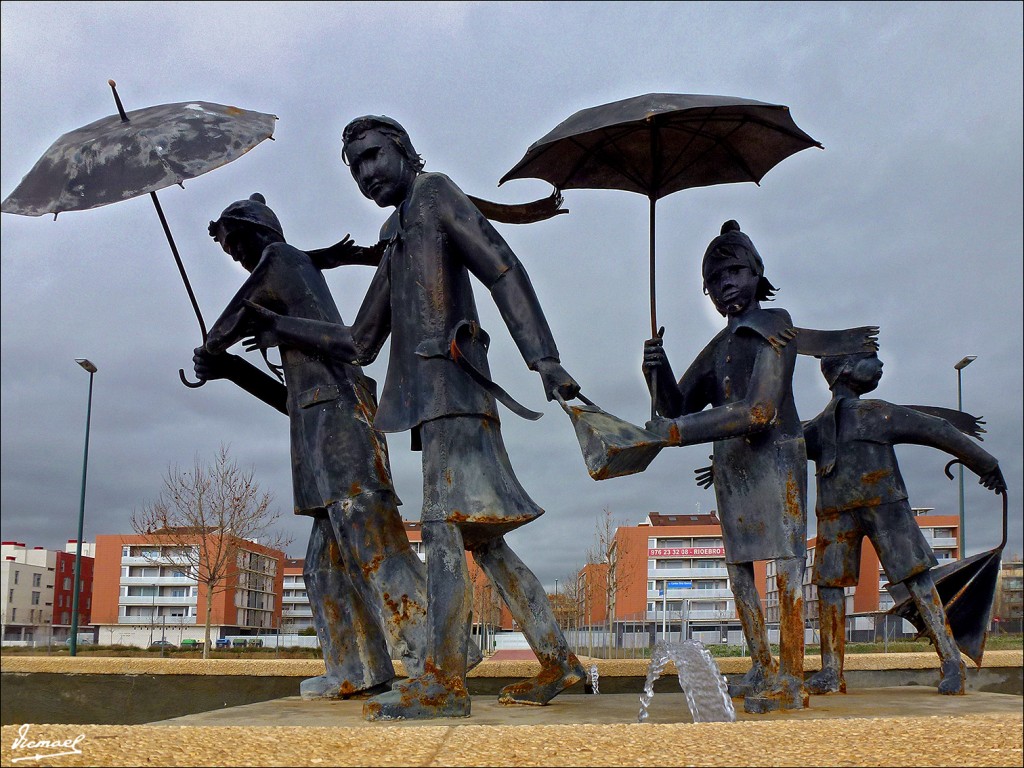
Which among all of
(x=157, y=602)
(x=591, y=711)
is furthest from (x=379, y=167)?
(x=157, y=602)

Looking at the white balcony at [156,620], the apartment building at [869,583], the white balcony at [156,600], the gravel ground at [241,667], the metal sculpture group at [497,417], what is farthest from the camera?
the white balcony at [156,600]

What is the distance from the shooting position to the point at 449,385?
11.6 ft

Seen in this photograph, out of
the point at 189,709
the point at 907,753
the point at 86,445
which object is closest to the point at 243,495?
the point at 86,445

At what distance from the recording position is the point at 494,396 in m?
3.59

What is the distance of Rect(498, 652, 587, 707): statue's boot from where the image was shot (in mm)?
3707

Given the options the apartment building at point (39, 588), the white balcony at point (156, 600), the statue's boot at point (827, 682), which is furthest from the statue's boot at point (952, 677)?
the white balcony at point (156, 600)

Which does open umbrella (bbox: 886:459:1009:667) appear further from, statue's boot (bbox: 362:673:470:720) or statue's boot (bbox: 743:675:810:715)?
statue's boot (bbox: 362:673:470:720)

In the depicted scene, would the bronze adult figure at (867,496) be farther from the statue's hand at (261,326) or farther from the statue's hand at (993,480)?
the statue's hand at (261,326)

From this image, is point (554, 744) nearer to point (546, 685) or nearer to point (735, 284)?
point (546, 685)

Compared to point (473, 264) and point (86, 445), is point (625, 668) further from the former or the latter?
point (86, 445)

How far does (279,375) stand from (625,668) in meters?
3.30

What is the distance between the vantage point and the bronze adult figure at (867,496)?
16.4 feet

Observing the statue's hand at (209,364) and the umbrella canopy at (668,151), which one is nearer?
the statue's hand at (209,364)

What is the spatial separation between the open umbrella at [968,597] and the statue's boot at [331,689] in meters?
2.93
